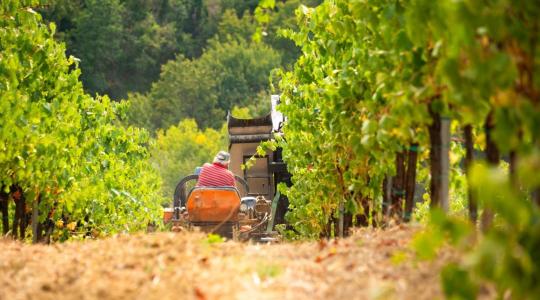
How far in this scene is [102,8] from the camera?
101 metres

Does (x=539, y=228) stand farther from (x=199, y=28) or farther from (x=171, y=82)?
(x=199, y=28)

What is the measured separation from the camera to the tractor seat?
55.2 feet

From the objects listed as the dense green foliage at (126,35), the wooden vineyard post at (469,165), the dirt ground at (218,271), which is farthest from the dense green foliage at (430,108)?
the dense green foliage at (126,35)

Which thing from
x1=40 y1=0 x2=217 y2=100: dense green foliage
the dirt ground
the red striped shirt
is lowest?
the dirt ground

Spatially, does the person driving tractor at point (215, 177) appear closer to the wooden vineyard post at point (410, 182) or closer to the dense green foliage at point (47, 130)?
the dense green foliage at point (47, 130)

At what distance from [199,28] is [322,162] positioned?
110084mm

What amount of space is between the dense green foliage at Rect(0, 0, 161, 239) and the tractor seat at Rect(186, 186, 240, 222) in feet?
3.74

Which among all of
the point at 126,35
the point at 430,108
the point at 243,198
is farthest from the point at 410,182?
the point at 126,35

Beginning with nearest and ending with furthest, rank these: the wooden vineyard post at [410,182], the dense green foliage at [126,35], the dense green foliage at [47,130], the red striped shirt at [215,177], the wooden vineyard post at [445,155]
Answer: the wooden vineyard post at [445,155], the wooden vineyard post at [410,182], the dense green foliage at [47,130], the red striped shirt at [215,177], the dense green foliage at [126,35]

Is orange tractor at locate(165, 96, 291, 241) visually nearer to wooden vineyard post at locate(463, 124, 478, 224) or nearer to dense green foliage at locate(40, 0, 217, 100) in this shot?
wooden vineyard post at locate(463, 124, 478, 224)

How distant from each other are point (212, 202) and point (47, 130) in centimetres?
464

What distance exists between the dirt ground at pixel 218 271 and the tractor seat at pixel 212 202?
878 centimetres

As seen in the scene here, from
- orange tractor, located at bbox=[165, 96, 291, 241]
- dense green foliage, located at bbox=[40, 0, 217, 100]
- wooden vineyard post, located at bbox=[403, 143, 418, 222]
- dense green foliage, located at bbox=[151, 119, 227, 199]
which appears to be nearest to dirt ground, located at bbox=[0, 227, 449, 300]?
wooden vineyard post, located at bbox=[403, 143, 418, 222]

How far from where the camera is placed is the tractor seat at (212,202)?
16.8m
